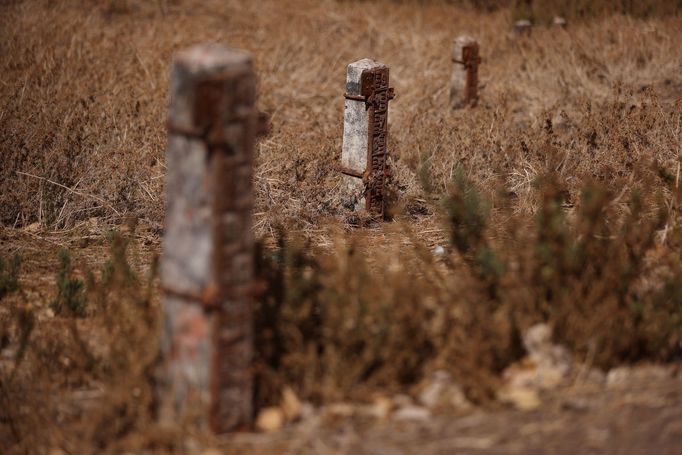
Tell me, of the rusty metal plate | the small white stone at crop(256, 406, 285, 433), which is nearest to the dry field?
the small white stone at crop(256, 406, 285, 433)

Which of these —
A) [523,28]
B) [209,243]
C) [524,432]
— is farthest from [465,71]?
[209,243]

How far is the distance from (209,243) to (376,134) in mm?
3417

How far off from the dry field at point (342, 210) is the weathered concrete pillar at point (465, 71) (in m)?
0.21

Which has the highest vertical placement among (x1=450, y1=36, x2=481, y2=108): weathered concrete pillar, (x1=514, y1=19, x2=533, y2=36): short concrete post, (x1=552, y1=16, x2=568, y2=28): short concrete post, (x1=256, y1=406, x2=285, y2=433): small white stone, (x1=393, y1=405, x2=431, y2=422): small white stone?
(x1=552, y1=16, x2=568, y2=28): short concrete post

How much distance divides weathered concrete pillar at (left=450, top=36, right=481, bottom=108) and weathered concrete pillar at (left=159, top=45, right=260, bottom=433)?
19.5 ft

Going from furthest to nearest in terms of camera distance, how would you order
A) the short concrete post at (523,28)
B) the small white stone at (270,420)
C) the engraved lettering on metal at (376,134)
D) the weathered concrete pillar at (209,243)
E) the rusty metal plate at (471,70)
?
1. the short concrete post at (523,28)
2. the rusty metal plate at (471,70)
3. the engraved lettering on metal at (376,134)
4. the small white stone at (270,420)
5. the weathered concrete pillar at (209,243)

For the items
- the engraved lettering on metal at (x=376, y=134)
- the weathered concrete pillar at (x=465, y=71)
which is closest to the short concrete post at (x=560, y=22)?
the weathered concrete pillar at (x=465, y=71)

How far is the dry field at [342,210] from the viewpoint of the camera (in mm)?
4348

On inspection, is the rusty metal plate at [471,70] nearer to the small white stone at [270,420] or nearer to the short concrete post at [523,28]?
the short concrete post at [523,28]

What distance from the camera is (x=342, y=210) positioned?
7.34 metres

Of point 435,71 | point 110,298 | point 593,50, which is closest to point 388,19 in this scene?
point 435,71

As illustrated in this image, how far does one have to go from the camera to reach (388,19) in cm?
1242

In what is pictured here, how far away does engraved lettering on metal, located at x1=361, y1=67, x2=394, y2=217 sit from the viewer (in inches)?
277

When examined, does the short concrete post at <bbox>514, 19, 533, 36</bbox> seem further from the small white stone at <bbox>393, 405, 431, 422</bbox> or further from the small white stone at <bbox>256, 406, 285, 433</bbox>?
the small white stone at <bbox>256, 406, 285, 433</bbox>
